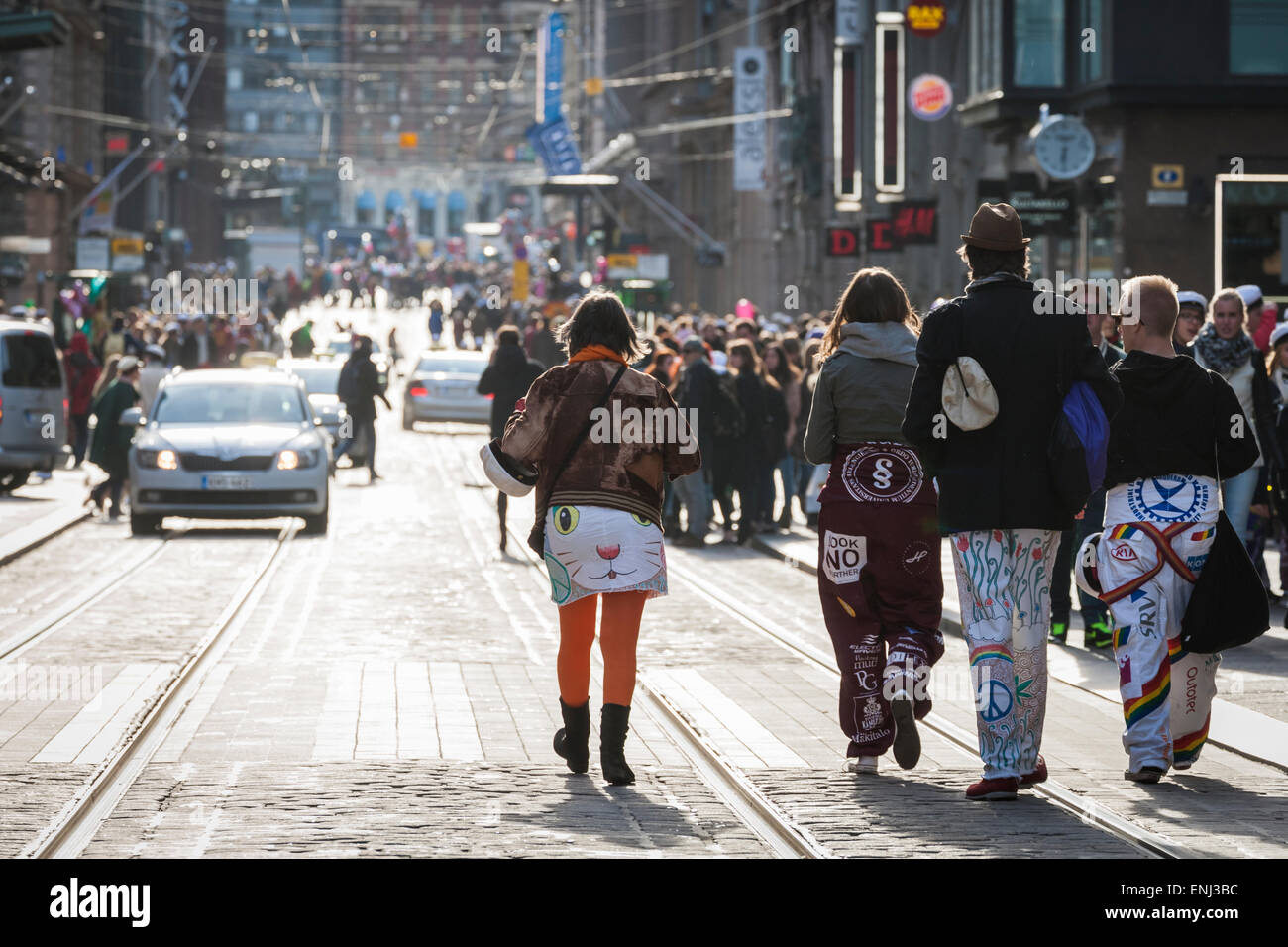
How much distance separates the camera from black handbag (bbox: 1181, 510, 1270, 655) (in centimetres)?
814

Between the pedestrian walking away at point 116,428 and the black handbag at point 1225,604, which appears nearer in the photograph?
the black handbag at point 1225,604

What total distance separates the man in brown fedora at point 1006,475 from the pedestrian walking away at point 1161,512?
65cm

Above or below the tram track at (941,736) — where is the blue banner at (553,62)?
above

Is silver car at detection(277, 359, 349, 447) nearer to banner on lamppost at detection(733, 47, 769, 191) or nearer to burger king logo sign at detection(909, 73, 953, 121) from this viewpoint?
burger king logo sign at detection(909, 73, 953, 121)

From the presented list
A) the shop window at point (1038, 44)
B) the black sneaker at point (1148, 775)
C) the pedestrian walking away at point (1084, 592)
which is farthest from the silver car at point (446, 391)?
the black sneaker at point (1148, 775)

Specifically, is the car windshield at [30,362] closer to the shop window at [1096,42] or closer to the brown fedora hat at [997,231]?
the shop window at [1096,42]

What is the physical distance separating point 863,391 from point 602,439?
100 centimetres

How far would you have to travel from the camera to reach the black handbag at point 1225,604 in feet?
26.7

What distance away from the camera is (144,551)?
1925cm

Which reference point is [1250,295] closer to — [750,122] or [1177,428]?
[1177,428]

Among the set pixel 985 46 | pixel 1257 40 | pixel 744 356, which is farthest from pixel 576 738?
pixel 985 46

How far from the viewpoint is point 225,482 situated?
2058 centimetres

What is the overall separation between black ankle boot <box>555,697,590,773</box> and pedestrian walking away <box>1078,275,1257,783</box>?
76.2 inches
